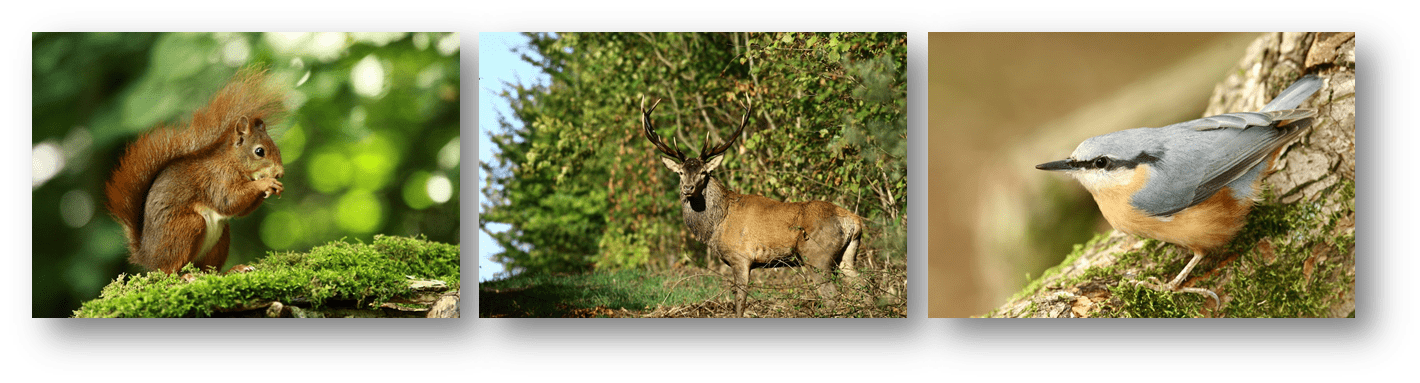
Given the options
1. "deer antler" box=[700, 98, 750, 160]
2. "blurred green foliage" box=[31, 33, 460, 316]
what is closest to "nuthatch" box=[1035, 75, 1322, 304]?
"deer antler" box=[700, 98, 750, 160]

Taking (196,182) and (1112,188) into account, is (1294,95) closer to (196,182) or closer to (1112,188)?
(1112,188)

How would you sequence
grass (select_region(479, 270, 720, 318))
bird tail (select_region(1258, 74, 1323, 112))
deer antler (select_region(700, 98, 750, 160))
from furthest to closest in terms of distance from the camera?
grass (select_region(479, 270, 720, 318)) < deer antler (select_region(700, 98, 750, 160)) < bird tail (select_region(1258, 74, 1323, 112))

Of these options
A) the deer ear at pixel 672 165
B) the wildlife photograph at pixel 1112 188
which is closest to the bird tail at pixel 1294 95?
the wildlife photograph at pixel 1112 188

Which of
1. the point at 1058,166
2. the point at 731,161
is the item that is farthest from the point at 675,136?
the point at 1058,166

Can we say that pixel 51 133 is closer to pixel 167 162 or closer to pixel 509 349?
pixel 167 162

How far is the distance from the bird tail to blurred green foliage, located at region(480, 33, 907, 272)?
1882 millimetres

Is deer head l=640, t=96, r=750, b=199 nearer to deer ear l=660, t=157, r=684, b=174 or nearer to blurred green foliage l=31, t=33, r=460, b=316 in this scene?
deer ear l=660, t=157, r=684, b=174

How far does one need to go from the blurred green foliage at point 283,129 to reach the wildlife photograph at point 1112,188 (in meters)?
2.82

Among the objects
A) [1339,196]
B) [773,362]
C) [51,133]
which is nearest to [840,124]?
A: [773,362]

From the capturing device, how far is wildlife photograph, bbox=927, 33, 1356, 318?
181 inches

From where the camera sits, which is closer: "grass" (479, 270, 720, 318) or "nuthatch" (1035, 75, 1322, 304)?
"nuthatch" (1035, 75, 1322, 304)

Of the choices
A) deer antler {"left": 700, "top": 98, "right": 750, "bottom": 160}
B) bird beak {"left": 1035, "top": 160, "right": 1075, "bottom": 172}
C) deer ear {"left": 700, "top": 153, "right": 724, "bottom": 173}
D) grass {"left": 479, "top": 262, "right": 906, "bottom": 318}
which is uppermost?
deer antler {"left": 700, "top": 98, "right": 750, "bottom": 160}

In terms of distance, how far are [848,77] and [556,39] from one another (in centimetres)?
185

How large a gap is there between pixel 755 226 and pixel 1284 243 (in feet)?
9.23
